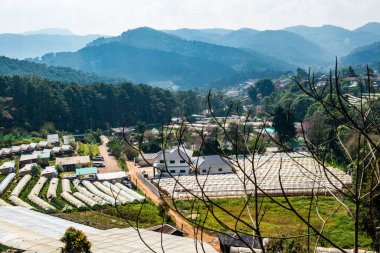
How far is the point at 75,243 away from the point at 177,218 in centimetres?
779

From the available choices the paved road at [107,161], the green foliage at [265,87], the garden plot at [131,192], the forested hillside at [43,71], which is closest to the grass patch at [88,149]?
the paved road at [107,161]

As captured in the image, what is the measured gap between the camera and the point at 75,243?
413 inches

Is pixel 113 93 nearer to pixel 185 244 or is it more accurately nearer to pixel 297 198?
pixel 297 198

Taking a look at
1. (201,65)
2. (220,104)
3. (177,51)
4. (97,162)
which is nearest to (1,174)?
(97,162)

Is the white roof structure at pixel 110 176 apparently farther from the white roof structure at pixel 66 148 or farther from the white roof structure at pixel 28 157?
the white roof structure at pixel 66 148

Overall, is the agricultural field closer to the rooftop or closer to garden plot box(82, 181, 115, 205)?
garden plot box(82, 181, 115, 205)

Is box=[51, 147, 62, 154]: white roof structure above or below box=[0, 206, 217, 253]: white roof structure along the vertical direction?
below

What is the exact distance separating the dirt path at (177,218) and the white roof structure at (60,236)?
793 mm

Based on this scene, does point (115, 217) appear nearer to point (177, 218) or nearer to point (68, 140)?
point (177, 218)

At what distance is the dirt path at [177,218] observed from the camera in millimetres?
14602

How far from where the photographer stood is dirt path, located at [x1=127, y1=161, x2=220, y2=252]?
1460 centimetres

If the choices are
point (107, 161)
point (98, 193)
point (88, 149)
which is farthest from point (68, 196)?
point (88, 149)

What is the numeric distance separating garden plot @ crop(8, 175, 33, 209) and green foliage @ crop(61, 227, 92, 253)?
26.7 ft

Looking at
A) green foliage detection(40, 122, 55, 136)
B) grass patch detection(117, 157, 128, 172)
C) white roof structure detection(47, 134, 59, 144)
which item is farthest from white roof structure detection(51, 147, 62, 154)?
green foliage detection(40, 122, 55, 136)
